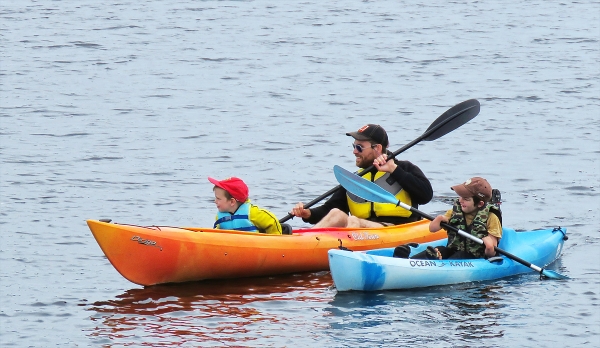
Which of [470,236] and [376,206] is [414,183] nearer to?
[376,206]

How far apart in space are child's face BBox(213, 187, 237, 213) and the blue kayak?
100 cm

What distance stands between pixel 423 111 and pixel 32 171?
6.58 m

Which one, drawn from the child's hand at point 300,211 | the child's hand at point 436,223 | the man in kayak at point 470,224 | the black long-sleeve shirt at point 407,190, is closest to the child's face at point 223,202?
the child's hand at point 300,211

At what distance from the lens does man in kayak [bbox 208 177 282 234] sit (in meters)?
9.60

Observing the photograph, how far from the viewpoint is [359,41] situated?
2519 cm

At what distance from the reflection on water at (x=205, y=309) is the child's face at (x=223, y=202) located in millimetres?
592

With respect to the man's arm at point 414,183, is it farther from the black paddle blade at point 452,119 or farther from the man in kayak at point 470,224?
the black paddle blade at point 452,119

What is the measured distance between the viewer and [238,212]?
9820 mm

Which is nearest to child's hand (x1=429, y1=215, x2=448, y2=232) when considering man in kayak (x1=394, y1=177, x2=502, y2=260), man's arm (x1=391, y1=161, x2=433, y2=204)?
man in kayak (x1=394, y1=177, x2=502, y2=260)

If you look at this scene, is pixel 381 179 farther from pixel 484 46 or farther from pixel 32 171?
pixel 484 46

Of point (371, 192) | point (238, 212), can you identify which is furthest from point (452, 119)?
point (238, 212)

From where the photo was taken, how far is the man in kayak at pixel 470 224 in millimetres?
9508

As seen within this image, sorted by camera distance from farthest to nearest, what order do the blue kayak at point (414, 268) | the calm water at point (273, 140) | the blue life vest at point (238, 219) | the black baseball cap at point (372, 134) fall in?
the black baseball cap at point (372, 134) → the blue life vest at point (238, 219) → the blue kayak at point (414, 268) → the calm water at point (273, 140)

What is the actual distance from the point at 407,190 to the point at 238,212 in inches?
57.2
